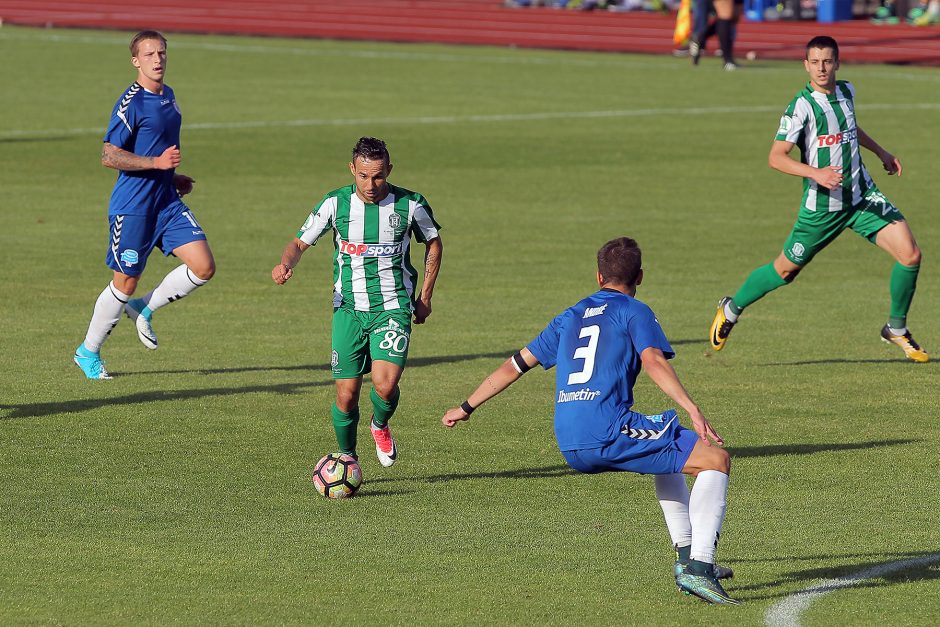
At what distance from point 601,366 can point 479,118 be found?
21904mm

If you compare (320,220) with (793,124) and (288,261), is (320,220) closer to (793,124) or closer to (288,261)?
(288,261)

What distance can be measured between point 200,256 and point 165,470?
2738 mm

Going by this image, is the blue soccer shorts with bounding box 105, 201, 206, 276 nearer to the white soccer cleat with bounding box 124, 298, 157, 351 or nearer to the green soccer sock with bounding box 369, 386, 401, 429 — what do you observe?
the white soccer cleat with bounding box 124, 298, 157, 351

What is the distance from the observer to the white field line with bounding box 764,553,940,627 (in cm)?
693

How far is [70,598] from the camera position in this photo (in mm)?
7258

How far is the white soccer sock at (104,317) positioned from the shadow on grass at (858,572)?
5890 millimetres

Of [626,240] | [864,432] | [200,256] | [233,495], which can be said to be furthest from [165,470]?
[864,432]

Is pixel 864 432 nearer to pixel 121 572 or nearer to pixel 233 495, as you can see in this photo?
pixel 233 495

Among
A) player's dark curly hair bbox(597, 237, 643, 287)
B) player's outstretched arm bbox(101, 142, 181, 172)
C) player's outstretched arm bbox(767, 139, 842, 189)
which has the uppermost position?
player's dark curly hair bbox(597, 237, 643, 287)

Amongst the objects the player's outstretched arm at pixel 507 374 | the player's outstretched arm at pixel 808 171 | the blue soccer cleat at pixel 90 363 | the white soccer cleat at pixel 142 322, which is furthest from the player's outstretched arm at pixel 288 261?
the player's outstretched arm at pixel 808 171

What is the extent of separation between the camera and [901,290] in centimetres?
1260

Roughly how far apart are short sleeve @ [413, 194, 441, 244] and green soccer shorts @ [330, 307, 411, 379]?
454 millimetres

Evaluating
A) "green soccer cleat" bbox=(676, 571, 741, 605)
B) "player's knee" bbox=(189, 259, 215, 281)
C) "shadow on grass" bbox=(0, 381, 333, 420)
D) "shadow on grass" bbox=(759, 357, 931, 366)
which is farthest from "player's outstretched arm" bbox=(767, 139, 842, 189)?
"green soccer cleat" bbox=(676, 571, 741, 605)

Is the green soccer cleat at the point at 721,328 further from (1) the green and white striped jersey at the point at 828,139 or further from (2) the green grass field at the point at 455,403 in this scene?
(1) the green and white striped jersey at the point at 828,139
